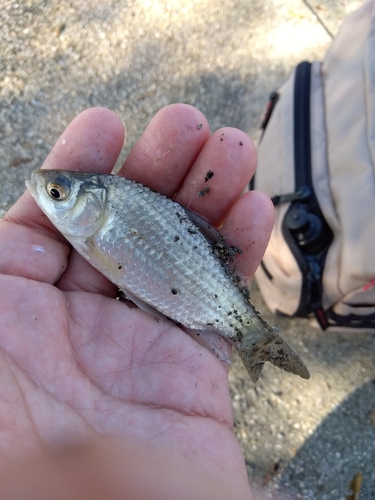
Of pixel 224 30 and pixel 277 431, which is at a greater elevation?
pixel 224 30

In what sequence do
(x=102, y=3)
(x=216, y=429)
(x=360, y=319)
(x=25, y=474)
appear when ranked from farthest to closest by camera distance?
1. (x=102, y=3)
2. (x=360, y=319)
3. (x=216, y=429)
4. (x=25, y=474)

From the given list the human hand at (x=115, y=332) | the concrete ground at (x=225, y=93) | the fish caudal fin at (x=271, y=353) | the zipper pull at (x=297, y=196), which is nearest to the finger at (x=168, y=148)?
the human hand at (x=115, y=332)

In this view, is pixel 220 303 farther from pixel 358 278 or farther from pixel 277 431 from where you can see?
pixel 277 431

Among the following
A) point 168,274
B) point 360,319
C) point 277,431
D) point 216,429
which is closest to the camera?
point 216,429

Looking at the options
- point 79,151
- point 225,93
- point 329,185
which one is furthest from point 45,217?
point 225,93

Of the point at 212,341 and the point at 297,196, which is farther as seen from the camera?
the point at 297,196

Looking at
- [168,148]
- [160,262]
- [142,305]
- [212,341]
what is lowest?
[212,341]

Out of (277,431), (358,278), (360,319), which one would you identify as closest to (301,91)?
(358,278)

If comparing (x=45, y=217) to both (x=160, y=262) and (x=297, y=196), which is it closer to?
(x=160, y=262)
